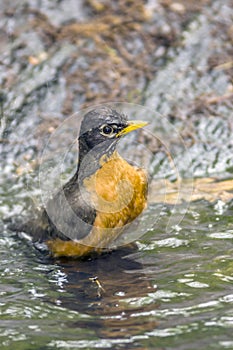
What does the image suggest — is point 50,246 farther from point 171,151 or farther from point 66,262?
point 171,151

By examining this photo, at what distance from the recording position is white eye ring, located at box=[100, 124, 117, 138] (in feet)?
20.9

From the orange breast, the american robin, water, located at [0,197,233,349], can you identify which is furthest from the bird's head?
water, located at [0,197,233,349]

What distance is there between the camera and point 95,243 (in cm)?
631

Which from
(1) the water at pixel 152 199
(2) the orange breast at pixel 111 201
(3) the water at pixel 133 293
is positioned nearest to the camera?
(3) the water at pixel 133 293

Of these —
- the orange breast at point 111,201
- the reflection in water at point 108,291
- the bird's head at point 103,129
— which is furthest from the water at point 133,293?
the bird's head at point 103,129

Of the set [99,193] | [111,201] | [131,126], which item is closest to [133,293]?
[111,201]

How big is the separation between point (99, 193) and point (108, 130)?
0.52 m

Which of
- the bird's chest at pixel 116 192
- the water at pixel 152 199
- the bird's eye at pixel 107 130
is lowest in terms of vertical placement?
the water at pixel 152 199

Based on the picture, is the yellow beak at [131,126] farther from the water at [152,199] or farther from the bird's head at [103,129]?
the water at [152,199]

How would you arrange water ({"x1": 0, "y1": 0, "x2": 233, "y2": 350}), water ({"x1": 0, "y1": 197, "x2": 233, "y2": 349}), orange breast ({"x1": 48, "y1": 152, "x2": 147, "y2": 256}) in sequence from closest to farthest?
water ({"x1": 0, "y1": 197, "x2": 233, "y2": 349}) < water ({"x1": 0, "y1": 0, "x2": 233, "y2": 350}) < orange breast ({"x1": 48, "y1": 152, "x2": 147, "y2": 256})

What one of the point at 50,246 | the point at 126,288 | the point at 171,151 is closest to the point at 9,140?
the point at 171,151

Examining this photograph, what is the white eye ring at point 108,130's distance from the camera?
636 centimetres

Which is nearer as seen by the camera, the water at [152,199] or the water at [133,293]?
the water at [133,293]

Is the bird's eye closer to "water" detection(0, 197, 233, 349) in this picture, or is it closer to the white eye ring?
the white eye ring
